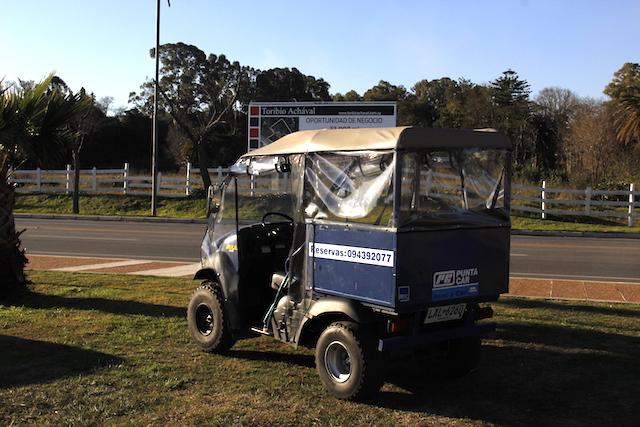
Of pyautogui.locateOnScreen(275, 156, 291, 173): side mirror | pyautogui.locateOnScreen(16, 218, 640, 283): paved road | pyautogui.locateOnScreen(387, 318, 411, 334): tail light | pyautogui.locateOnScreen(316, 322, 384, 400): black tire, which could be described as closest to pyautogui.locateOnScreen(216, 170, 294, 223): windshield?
pyautogui.locateOnScreen(275, 156, 291, 173): side mirror

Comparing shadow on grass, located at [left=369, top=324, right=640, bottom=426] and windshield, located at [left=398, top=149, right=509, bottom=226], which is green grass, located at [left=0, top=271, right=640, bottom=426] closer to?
shadow on grass, located at [left=369, top=324, right=640, bottom=426]

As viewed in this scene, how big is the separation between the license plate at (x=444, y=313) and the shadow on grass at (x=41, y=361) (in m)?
2.96

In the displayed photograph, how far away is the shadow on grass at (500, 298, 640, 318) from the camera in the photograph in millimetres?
8344

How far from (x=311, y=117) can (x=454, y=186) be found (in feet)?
81.5

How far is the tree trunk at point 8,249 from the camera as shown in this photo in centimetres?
884

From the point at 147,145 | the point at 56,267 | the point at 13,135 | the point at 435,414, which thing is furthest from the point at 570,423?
the point at 147,145

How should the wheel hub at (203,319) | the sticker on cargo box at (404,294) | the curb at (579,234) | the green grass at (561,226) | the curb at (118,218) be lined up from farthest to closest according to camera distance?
the curb at (118,218) → the green grass at (561,226) → the curb at (579,234) → the wheel hub at (203,319) → the sticker on cargo box at (404,294)

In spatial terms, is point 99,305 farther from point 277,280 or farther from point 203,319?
point 277,280

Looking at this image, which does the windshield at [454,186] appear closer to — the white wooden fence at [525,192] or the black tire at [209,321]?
→ the black tire at [209,321]

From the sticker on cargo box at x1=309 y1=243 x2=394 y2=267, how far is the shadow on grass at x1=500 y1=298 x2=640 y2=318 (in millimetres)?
4508

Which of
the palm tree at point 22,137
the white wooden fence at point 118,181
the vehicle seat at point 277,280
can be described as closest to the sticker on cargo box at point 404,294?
the vehicle seat at point 277,280

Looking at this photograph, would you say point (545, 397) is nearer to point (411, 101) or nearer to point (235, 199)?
point (235, 199)

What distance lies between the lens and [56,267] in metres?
12.6

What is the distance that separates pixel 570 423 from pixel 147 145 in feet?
207
